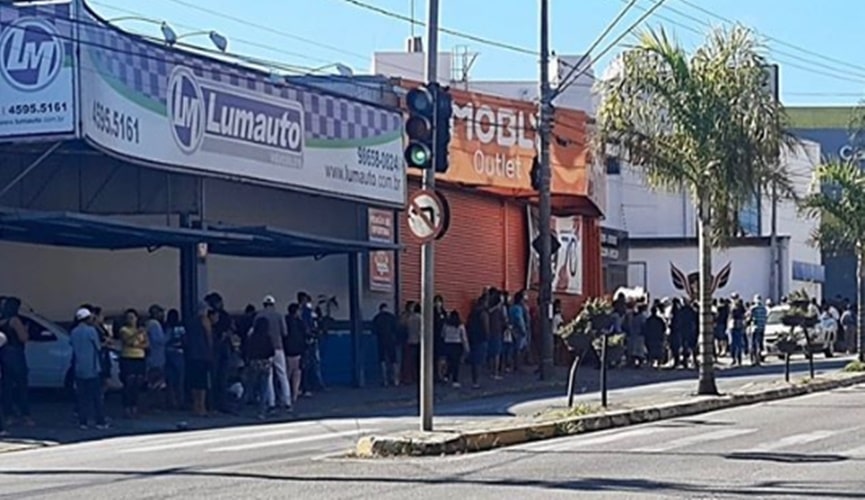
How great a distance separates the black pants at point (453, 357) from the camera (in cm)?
3209

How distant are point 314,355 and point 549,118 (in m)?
6.35

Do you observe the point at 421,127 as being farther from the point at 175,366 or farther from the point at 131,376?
the point at 175,366

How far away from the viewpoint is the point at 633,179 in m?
59.5

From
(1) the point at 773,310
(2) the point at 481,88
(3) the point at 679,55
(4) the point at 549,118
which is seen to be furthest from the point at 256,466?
(2) the point at 481,88

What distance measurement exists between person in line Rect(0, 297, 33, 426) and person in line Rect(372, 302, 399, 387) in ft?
30.4

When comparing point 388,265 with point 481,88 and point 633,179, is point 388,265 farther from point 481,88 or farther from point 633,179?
point 481,88

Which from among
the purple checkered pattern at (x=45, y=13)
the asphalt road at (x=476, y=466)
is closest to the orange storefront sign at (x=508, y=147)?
the purple checkered pattern at (x=45, y=13)

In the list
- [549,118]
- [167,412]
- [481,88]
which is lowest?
[167,412]

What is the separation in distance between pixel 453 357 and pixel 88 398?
34.0 feet

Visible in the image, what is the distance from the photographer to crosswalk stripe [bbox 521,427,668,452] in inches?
731

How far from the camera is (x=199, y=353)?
2534 centimetres

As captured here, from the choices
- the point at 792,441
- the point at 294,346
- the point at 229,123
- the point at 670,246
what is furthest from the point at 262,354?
the point at 670,246

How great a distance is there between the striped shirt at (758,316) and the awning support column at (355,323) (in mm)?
13377

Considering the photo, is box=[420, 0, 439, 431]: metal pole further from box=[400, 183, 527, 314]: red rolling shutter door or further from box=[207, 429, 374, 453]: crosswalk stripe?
box=[400, 183, 527, 314]: red rolling shutter door
